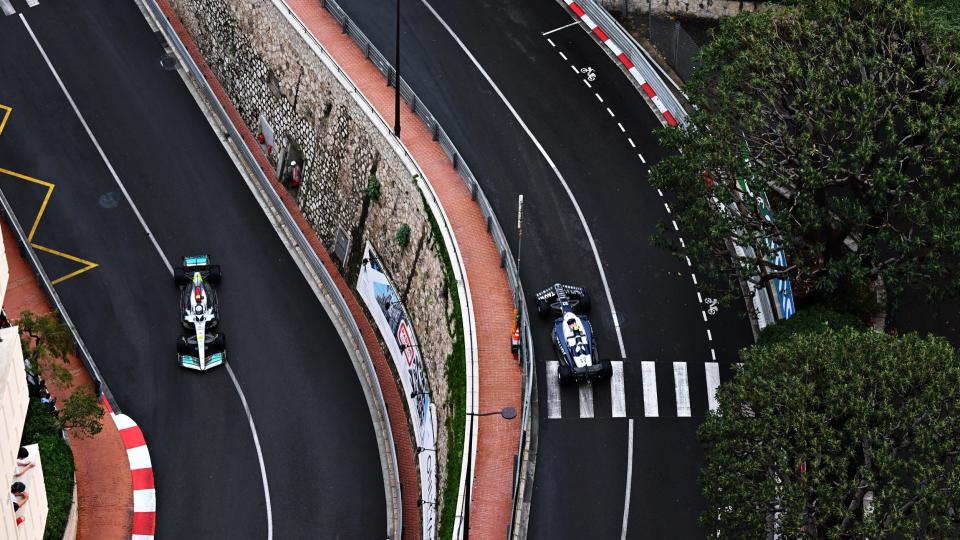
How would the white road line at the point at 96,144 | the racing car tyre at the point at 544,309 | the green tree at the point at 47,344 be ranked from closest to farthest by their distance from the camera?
the racing car tyre at the point at 544,309, the green tree at the point at 47,344, the white road line at the point at 96,144

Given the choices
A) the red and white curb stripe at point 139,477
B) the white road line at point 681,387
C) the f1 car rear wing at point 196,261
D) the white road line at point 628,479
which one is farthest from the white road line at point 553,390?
the f1 car rear wing at point 196,261

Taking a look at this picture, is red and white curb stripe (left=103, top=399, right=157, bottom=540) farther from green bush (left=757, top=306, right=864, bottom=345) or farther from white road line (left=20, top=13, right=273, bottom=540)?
green bush (left=757, top=306, right=864, bottom=345)

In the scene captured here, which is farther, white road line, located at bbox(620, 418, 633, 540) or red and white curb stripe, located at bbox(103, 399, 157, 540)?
red and white curb stripe, located at bbox(103, 399, 157, 540)

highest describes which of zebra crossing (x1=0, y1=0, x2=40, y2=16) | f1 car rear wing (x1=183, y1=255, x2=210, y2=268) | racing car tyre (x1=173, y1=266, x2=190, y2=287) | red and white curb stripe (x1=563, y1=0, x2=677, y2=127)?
zebra crossing (x1=0, y1=0, x2=40, y2=16)

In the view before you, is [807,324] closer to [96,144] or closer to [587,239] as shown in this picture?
[587,239]

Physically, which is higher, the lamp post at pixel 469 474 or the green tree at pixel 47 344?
the green tree at pixel 47 344

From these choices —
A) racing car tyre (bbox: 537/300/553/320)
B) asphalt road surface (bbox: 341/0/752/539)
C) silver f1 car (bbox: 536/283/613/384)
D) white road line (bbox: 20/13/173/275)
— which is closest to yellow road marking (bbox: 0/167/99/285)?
white road line (bbox: 20/13/173/275)

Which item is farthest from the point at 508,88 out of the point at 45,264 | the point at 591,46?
the point at 45,264

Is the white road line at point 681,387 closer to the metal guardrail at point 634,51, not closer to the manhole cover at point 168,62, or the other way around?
the metal guardrail at point 634,51
